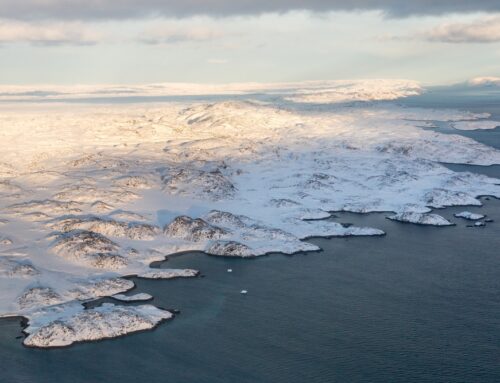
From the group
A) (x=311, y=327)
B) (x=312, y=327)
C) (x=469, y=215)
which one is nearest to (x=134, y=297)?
(x=311, y=327)

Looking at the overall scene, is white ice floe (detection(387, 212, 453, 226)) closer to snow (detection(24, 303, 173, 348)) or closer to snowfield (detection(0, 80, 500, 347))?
snowfield (detection(0, 80, 500, 347))

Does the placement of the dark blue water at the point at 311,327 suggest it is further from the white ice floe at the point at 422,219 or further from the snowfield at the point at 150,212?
the white ice floe at the point at 422,219

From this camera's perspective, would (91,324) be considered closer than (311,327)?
Yes

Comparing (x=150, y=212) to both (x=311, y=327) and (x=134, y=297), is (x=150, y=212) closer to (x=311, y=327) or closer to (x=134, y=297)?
(x=134, y=297)

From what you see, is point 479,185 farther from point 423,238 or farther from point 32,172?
point 32,172

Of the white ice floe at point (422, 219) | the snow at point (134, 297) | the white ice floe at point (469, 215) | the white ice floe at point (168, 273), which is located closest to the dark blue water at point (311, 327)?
the white ice floe at point (168, 273)

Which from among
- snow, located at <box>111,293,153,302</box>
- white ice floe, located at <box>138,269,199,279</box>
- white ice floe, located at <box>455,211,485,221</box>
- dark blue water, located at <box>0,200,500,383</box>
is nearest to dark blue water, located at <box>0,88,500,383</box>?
dark blue water, located at <box>0,200,500,383</box>

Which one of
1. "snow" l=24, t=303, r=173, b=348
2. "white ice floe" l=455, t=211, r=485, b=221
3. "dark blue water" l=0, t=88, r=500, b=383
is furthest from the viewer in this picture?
"white ice floe" l=455, t=211, r=485, b=221
